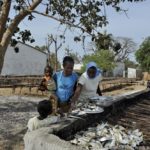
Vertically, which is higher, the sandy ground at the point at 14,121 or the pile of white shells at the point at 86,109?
the pile of white shells at the point at 86,109

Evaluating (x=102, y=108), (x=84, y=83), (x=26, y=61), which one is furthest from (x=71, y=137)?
(x=26, y=61)

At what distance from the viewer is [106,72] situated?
83188 millimetres

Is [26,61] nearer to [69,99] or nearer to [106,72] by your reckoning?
[106,72]

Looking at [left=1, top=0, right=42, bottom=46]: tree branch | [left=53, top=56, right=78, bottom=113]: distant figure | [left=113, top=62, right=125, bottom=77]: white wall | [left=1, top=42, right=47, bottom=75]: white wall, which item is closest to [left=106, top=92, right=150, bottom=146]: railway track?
[left=53, top=56, right=78, bottom=113]: distant figure

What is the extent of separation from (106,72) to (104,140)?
7844 cm

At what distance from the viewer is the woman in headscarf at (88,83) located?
7.05 meters

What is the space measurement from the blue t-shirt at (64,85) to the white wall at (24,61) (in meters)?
48.6

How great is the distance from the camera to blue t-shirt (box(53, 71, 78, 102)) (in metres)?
→ 7.14

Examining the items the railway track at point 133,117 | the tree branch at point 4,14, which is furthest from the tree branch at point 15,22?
the railway track at point 133,117

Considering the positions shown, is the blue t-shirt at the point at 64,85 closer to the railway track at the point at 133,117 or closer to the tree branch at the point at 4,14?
the railway track at the point at 133,117

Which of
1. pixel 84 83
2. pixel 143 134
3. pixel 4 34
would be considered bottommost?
pixel 143 134

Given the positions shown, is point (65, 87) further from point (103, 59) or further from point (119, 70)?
point (119, 70)

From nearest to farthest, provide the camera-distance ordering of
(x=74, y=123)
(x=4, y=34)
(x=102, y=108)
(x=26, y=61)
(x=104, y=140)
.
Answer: (x=104, y=140) < (x=74, y=123) < (x=102, y=108) < (x=4, y=34) < (x=26, y=61)

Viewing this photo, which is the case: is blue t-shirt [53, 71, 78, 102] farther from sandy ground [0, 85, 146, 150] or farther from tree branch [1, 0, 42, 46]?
tree branch [1, 0, 42, 46]
